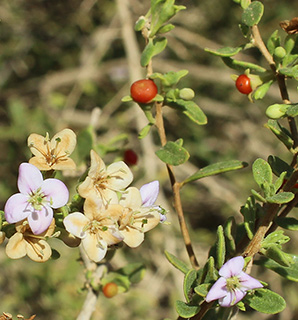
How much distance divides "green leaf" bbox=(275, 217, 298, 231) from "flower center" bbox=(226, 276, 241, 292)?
0.95 ft

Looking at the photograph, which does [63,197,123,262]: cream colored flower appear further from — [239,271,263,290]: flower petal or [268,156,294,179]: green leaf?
[268,156,294,179]: green leaf

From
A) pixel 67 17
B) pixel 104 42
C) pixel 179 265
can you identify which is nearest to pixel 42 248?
pixel 179 265

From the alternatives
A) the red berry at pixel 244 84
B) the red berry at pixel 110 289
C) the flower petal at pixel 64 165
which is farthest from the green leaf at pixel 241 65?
the red berry at pixel 110 289

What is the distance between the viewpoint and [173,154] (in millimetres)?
1706

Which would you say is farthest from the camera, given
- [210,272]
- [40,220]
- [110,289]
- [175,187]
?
[110,289]

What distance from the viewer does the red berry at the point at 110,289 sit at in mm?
2096

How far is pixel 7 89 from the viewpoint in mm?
4820

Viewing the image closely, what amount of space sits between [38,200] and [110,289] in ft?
2.93

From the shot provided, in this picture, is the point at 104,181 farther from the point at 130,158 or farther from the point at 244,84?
the point at 130,158

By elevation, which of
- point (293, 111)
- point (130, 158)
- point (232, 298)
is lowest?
point (130, 158)

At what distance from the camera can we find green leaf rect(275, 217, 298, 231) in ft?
5.07

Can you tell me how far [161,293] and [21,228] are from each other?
365 centimetres

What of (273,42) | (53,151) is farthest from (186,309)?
(273,42)

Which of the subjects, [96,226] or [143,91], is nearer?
[96,226]
